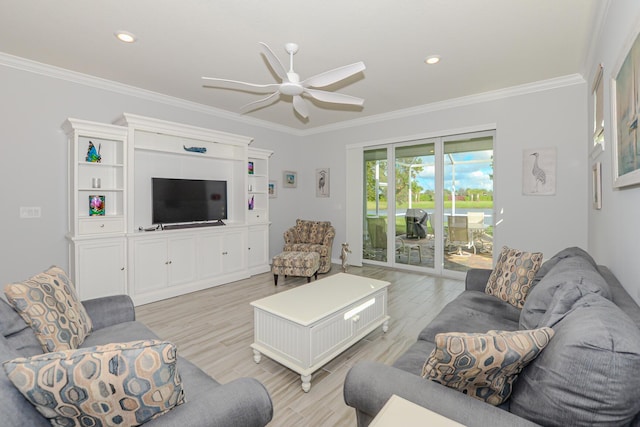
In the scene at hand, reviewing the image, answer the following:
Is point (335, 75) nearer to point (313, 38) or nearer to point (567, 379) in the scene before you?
point (313, 38)

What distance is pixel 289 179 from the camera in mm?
6410

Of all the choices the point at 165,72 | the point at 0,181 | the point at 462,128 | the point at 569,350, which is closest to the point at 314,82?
the point at 165,72

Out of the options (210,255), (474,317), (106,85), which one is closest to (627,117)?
(474,317)

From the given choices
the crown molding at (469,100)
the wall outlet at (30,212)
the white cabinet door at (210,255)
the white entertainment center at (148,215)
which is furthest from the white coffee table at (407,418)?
the crown molding at (469,100)

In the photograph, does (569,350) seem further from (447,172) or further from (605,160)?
(447,172)

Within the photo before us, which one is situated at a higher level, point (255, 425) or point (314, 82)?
point (314, 82)

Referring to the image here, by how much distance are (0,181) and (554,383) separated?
15.9 feet

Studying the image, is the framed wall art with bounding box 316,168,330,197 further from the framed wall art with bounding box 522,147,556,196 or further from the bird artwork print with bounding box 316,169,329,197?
the framed wall art with bounding box 522,147,556,196

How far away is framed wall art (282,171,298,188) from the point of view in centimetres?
632

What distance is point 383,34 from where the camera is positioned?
2.81 metres

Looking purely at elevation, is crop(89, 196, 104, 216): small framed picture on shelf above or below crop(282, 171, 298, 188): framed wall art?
below

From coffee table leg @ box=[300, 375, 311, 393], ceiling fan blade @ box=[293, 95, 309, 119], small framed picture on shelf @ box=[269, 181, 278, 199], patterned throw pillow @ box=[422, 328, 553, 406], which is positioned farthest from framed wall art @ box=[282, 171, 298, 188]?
patterned throw pillow @ box=[422, 328, 553, 406]

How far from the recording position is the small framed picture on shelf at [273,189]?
6020 mm

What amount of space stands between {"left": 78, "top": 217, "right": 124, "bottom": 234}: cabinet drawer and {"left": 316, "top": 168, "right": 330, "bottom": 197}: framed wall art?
3.66 metres
